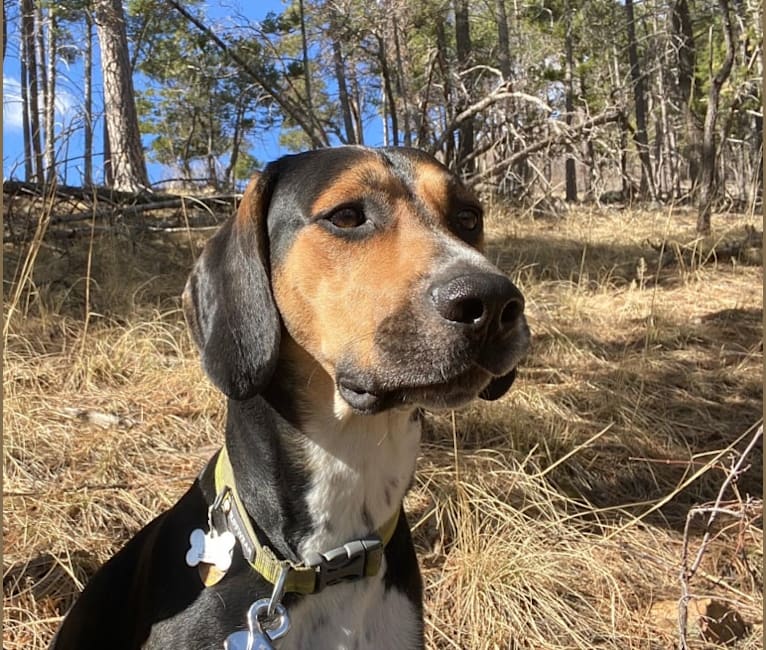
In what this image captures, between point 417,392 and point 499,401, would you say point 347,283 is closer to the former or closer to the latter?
point 417,392

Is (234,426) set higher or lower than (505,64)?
lower

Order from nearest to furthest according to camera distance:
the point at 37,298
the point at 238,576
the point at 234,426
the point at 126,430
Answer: the point at 238,576 < the point at 234,426 < the point at 126,430 < the point at 37,298

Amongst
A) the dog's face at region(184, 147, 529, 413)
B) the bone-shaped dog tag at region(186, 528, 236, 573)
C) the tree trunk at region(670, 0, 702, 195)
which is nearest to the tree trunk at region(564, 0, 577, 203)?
the tree trunk at region(670, 0, 702, 195)

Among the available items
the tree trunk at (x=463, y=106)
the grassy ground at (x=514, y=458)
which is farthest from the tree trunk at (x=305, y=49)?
the grassy ground at (x=514, y=458)

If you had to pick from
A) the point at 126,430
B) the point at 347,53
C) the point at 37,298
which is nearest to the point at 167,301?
the point at 37,298

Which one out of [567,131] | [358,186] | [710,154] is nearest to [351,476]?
[358,186]

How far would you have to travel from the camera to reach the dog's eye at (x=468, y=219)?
7.29 feet

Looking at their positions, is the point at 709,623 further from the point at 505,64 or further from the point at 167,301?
the point at 505,64

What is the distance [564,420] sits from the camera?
13.9 ft

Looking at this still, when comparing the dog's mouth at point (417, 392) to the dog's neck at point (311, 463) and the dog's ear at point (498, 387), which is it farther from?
the dog's ear at point (498, 387)

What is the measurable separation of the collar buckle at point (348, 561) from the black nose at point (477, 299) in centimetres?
A: 69

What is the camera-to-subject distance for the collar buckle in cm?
187

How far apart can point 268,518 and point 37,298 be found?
13.3 feet

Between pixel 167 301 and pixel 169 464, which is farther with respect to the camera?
pixel 167 301
